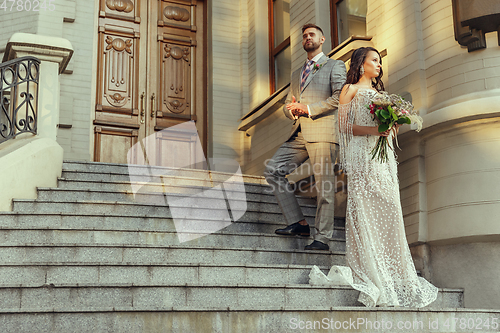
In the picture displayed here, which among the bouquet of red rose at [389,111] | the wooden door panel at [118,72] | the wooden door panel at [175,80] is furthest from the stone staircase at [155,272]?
the wooden door panel at [175,80]

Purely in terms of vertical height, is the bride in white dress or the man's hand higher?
the man's hand

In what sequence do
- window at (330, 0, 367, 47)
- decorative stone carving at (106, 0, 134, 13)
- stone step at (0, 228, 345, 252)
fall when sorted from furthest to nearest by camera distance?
1. decorative stone carving at (106, 0, 134, 13)
2. window at (330, 0, 367, 47)
3. stone step at (0, 228, 345, 252)

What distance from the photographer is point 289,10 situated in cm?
878

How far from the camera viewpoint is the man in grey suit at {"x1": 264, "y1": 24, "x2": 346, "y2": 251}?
15.7 feet

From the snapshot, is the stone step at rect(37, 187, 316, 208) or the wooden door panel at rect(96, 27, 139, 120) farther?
the wooden door panel at rect(96, 27, 139, 120)

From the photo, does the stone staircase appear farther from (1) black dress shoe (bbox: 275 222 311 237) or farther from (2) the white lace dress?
(2) the white lace dress

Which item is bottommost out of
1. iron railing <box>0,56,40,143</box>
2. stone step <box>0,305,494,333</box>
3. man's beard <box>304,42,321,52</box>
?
stone step <box>0,305,494,333</box>

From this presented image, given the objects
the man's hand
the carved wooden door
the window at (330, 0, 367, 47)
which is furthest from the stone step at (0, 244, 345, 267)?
the carved wooden door

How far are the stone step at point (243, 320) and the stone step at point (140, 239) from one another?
1.10m

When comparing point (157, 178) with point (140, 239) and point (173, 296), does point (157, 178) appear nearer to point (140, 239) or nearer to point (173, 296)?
point (140, 239)

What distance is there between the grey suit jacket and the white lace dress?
0.65 meters

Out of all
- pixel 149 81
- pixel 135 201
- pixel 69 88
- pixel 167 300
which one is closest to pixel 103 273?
pixel 167 300

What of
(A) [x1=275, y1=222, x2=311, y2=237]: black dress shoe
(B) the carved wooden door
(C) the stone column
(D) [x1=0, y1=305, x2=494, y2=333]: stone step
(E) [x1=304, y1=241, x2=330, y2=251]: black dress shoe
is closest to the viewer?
(D) [x1=0, y1=305, x2=494, y2=333]: stone step

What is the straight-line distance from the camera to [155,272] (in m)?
3.67
